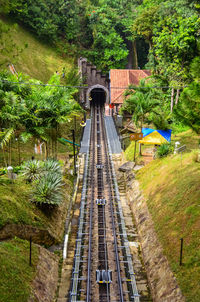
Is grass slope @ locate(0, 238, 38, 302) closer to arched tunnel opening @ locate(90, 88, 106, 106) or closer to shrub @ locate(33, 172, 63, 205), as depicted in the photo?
shrub @ locate(33, 172, 63, 205)

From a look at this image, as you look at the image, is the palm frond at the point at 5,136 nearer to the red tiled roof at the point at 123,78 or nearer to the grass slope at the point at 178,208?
the grass slope at the point at 178,208

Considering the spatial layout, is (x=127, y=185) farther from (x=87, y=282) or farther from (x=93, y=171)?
(x=87, y=282)

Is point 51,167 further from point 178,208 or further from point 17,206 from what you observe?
point 178,208

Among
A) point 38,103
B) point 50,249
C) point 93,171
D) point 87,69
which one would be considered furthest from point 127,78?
point 50,249

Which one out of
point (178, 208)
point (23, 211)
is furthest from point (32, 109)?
point (178, 208)

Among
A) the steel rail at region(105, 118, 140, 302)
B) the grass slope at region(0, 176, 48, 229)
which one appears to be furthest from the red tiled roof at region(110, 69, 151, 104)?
the grass slope at region(0, 176, 48, 229)

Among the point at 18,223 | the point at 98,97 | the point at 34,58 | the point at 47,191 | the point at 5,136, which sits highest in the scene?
the point at 34,58
